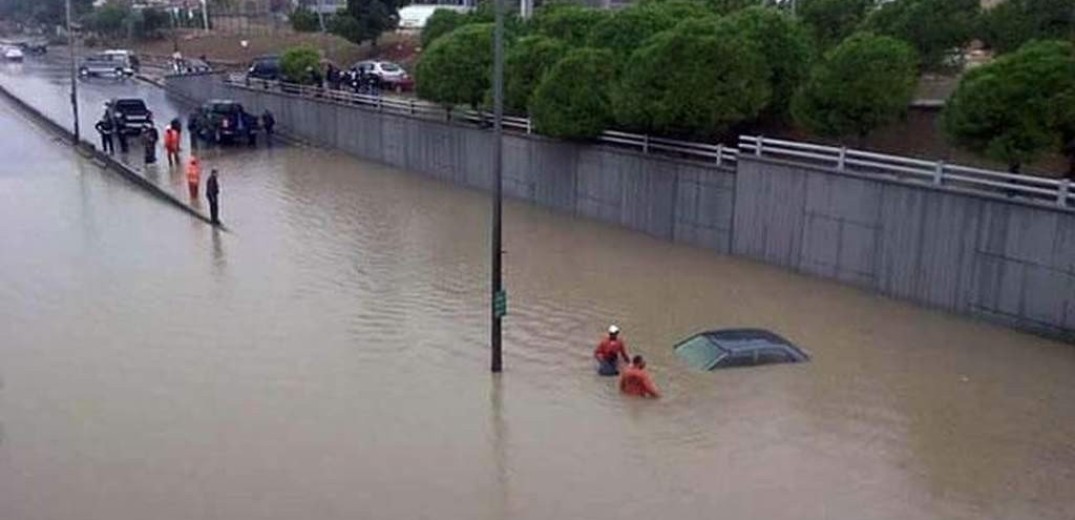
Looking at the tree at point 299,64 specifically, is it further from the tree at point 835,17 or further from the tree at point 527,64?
the tree at point 835,17

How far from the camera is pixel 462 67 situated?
3294 centimetres

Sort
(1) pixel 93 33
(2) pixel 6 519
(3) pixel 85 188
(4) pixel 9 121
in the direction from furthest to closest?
(1) pixel 93 33
(4) pixel 9 121
(3) pixel 85 188
(2) pixel 6 519

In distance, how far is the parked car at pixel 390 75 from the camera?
50862 millimetres

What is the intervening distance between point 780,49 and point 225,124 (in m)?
24.2

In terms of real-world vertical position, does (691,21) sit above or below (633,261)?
above

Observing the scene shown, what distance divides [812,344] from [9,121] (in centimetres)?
4834

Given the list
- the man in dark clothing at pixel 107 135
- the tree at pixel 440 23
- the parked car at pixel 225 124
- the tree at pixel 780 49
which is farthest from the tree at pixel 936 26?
the man in dark clothing at pixel 107 135

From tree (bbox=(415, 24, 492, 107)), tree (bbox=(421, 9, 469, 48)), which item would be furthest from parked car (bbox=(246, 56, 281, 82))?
tree (bbox=(415, 24, 492, 107))

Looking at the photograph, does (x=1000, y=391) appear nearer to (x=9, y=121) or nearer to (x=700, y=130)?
(x=700, y=130)

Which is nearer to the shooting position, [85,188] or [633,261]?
[633,261]

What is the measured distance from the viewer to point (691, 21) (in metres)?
24.5

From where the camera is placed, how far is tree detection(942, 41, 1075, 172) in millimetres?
17859

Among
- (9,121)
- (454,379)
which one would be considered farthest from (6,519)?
(9,121)

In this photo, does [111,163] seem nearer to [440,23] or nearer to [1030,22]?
[440,23]
